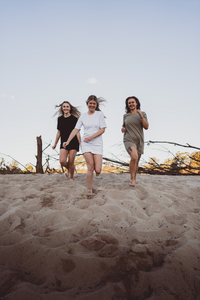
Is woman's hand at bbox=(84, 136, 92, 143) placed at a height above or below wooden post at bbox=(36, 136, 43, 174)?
above

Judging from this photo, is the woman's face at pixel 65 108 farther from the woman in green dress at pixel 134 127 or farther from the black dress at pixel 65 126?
the woman in green dress at pixel 134 127

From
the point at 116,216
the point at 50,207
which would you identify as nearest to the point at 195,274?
the point at 116,216

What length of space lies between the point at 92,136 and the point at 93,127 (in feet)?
0.78

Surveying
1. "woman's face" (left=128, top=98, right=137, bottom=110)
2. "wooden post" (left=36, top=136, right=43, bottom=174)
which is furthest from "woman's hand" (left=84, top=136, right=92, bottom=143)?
"wooden post" (left=36, top=136, right=43, bottom=174)

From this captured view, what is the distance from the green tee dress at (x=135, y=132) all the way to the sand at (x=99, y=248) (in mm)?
1354

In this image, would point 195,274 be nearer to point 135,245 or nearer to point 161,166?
point 135,245

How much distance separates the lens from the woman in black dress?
14.5 feet

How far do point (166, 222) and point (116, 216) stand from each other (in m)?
0.64

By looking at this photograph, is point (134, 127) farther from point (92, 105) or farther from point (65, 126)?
point (65, 126)

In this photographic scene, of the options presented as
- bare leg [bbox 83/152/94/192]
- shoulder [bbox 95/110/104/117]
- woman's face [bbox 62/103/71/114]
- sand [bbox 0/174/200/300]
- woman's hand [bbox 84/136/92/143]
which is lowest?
sand [bbox 0/174/200/300]

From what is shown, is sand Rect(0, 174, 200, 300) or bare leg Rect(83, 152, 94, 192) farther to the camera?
bare leg Rect(83, 152, 94, 192)

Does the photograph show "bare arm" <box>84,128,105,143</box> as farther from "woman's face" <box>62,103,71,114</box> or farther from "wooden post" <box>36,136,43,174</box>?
"wooden post" <box>36,136,43,174</box>

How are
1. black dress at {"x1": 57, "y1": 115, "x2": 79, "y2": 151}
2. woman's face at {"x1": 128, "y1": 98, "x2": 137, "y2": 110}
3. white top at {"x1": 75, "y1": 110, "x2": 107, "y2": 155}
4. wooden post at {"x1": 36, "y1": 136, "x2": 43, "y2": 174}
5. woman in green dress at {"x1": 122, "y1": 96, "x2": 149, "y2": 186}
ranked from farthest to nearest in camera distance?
wooden post at {"x1": 36, "y1": 136, "x2": 43, "y2": 174}, black dress at {"x1": 57, "y1": 115, "x2": 79, "y2": 151}, woman's face at {"x1": 128, "y1": 98, "x2": 137, "y2": 110}, woman in green dress at {"x1": 122, "y1": 96, "x2": 149, "y2": 186}, white top at {"x1": 75, "y1": 110, "x2": 107, "y2": 155}

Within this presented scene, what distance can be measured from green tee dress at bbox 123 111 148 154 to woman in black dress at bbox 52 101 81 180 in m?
1.22
